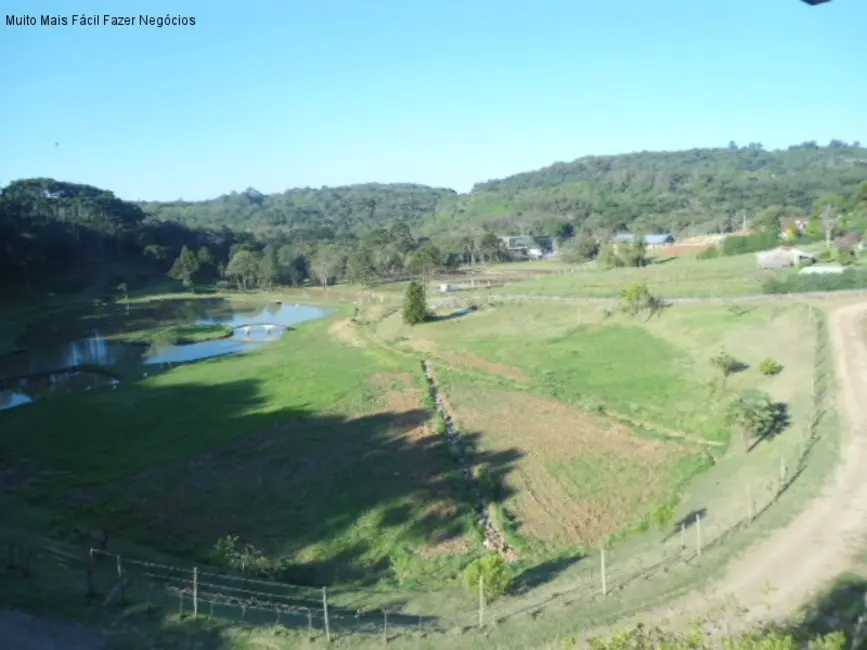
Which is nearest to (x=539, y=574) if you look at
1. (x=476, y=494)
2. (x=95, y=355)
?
(x=476, y=494)

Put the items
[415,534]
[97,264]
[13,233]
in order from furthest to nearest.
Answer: [97,264] < [13,233] < [415,534]

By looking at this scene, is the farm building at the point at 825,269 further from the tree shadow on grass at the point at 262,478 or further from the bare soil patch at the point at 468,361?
the tree shadow on grass at the point at 262,478

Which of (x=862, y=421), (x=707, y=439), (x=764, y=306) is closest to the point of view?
(x=862, y=421)

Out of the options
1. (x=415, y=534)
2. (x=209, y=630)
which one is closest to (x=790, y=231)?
(x=415, y=534)

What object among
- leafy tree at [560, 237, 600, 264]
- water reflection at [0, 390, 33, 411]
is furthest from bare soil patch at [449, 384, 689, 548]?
leafy tree at [560, 237, 600, 264]

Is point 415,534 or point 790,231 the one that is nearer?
point 415,534

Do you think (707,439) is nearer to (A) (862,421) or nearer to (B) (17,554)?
(A) (862,421)

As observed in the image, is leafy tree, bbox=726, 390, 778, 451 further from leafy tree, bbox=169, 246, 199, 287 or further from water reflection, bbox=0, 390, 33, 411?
leafy tree, bbox=169, 246, 199, 287
